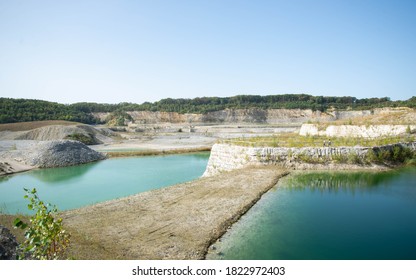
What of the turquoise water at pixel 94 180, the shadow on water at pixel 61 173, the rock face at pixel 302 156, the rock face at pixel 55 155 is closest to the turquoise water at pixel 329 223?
the rock face at pixel 302 156

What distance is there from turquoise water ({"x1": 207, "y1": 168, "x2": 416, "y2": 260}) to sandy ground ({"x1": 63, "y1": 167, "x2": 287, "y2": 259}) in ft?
2.12

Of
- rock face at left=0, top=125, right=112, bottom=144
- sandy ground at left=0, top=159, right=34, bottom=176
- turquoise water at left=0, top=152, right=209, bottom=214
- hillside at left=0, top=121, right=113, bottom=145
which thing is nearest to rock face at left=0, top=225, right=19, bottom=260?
turquoise water at left=0, top=152, right=209, bottom=214

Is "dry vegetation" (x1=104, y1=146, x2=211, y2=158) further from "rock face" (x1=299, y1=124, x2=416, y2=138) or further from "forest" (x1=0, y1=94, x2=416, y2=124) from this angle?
"forest" (x1=0, y1=94, x2=416, y2=124)

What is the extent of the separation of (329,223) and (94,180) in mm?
20901

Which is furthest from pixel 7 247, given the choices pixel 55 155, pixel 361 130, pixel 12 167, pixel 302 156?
pixel 361 130

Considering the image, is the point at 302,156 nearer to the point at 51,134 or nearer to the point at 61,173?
the point at 61,173

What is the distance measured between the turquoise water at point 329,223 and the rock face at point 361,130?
13.6 m

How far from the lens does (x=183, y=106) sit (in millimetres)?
128625

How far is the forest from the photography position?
7911cm

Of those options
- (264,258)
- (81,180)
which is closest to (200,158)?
(81,180)

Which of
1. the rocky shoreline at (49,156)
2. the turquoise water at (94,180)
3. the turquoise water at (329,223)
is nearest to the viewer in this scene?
the turquoise water at (329,223)

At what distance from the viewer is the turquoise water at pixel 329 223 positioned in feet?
27.8

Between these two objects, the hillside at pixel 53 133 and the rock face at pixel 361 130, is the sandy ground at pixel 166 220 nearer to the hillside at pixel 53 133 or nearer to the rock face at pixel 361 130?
the rock face at pixel 361 130

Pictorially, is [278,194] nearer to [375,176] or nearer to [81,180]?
[375,176]
